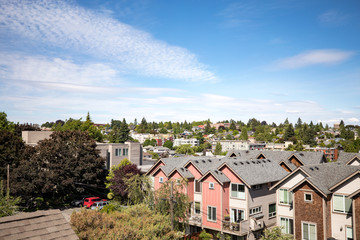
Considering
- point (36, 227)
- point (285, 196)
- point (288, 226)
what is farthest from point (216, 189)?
point (36, 227)

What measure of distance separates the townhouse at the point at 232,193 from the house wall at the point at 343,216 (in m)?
6.46

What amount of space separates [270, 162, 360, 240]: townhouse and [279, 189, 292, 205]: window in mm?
577

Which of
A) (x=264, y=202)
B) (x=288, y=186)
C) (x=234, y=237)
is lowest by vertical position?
(x=234, y=237)

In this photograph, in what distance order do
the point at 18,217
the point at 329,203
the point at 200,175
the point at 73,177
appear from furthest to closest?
the point at 73,177, the point at 200,175, the point at 329,203, the point at 18,217

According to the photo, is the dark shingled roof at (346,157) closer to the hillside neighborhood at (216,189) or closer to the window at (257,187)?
the hillside neighborhood at (216,189)

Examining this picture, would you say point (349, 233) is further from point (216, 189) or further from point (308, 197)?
point (216, 189)

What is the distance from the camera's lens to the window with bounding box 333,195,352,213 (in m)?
24.2

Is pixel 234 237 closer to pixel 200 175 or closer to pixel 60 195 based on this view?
pixel 200 175

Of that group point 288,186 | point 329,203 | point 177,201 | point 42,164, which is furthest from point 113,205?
point 329,203

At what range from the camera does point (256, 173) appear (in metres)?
33.5

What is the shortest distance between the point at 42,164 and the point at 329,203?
3885cm

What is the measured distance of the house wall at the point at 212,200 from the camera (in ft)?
106

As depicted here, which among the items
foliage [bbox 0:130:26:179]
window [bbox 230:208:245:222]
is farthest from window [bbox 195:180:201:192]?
foliage [bbox 0:130:26:179]

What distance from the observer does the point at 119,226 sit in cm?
2122
